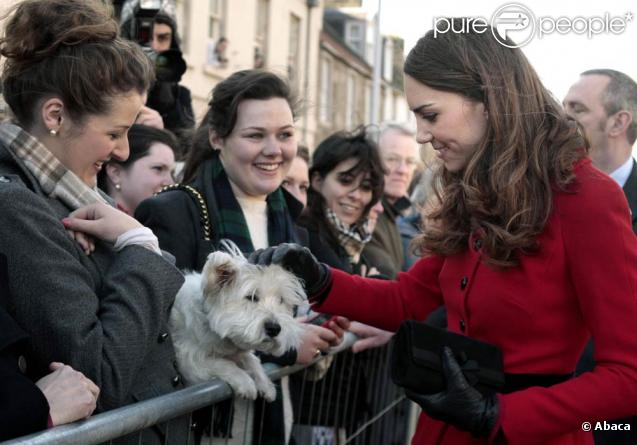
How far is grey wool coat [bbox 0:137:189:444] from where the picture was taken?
251 centimetres

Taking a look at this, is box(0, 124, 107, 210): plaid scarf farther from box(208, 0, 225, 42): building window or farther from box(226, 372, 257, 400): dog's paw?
box(208, 0, 225, 42): building window

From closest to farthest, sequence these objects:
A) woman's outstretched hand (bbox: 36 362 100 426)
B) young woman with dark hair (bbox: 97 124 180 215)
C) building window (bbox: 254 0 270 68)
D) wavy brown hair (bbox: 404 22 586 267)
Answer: woman's outstretched hand (bbox: 36 362 100 426), wavy brown hair (bbox: 404 22 586 267), young woman with dark hair (bbox: 97 124 180 215), building window (bbox: 254 0 270 68)

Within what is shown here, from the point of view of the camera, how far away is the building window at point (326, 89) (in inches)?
1339

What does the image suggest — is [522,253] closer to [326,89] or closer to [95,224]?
[95,224]

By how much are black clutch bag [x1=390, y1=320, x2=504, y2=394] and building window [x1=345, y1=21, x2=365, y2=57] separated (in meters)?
43.8

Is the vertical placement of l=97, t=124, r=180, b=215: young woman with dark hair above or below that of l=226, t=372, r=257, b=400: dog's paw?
above

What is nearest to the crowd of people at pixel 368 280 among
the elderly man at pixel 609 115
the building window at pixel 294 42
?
the elderly man at pixel 609 115

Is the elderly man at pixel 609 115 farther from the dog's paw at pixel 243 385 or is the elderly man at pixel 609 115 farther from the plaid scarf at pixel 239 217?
the dog's paw at pixel 243 385

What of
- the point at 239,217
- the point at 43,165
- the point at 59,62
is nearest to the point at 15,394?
the point at 43,165

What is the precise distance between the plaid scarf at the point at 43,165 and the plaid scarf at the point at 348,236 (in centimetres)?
272

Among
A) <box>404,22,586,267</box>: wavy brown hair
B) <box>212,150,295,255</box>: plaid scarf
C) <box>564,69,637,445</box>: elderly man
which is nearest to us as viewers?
<box>404,22,586,267</box>: wavy brown hair

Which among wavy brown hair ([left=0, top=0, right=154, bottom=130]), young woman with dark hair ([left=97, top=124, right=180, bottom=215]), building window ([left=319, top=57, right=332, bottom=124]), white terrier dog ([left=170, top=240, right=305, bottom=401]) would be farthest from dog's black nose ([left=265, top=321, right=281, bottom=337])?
building window ([left=319, top=57, right=332, bottom=124])

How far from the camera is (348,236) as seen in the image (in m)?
5.41

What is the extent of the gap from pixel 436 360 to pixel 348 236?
2.54 m
